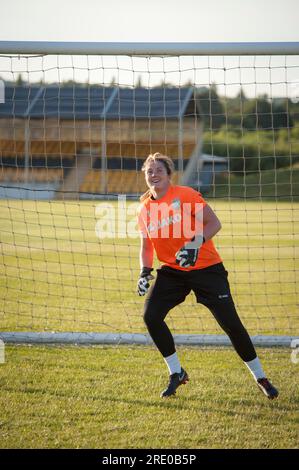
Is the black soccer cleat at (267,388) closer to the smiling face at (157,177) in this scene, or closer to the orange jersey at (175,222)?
the orange jersey at (175,222)

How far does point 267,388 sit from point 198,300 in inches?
36.2

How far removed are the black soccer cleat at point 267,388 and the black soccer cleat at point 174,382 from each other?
24.8 inches

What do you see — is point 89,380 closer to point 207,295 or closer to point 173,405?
point 173,405

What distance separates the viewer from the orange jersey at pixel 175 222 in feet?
17.5

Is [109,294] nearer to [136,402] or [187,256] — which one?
[136,402]

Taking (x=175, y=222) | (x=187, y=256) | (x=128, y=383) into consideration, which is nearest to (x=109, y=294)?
(x=128, y=383)

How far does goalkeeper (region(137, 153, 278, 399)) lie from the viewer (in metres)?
5.31

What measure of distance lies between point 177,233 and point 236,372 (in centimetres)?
158

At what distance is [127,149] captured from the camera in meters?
34.2

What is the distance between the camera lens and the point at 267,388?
538cm

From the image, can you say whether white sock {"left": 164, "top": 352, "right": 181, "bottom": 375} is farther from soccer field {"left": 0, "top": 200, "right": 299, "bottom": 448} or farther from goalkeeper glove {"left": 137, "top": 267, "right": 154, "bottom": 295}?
goalkeeper glove {"left": 137, "top": 267, "right": 154, "bottom": 295}

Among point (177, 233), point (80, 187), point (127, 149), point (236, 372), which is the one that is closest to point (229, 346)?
point (236, 372)

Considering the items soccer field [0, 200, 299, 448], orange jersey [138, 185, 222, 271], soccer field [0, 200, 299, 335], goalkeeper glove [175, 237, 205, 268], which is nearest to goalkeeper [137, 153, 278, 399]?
orange jersey [138, 185, 222, 271]
